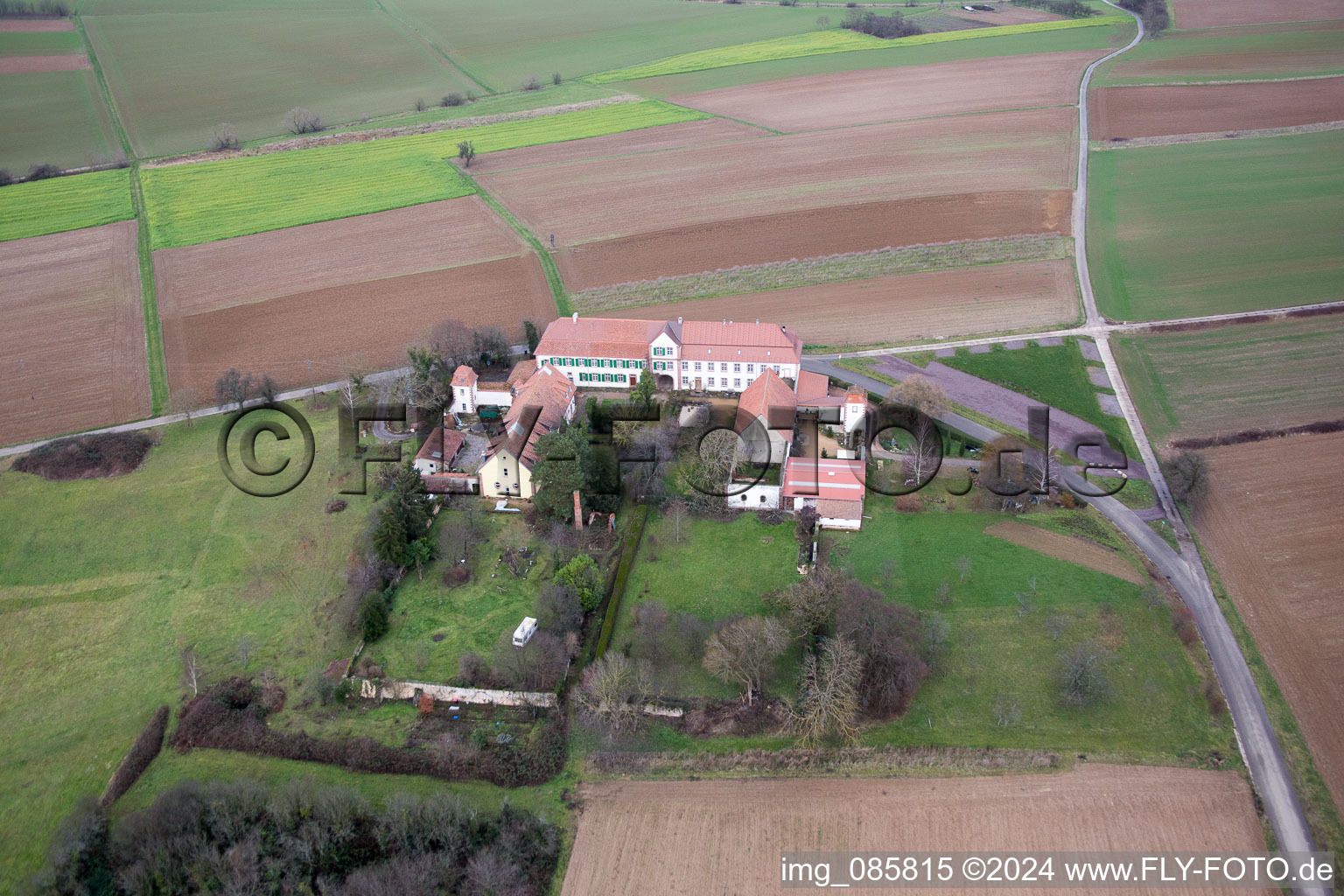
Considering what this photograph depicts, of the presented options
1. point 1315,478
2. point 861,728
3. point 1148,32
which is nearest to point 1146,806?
point 861,728

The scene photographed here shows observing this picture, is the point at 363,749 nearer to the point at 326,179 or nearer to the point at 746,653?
the point at 746,653

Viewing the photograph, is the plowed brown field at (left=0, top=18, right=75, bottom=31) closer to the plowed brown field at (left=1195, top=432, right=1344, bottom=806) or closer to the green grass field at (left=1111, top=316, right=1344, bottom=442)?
the green grass field at (left=1111, top=316, right=1344, bottom=442)

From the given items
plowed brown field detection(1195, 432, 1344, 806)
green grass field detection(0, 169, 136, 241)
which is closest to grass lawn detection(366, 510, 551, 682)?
plowed brown field detection(1195, 432, 1344, 806)

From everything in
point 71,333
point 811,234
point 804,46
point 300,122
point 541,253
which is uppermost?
point 804,46

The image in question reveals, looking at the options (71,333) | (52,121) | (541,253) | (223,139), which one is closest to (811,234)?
(541,253)

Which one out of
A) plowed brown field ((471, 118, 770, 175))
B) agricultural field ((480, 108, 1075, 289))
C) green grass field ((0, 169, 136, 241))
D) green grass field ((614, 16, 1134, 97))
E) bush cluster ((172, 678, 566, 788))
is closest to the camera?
bush cluster ((172, 678, 566, 788))

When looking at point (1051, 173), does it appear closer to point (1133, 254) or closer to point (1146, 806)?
point (1133, 254)
